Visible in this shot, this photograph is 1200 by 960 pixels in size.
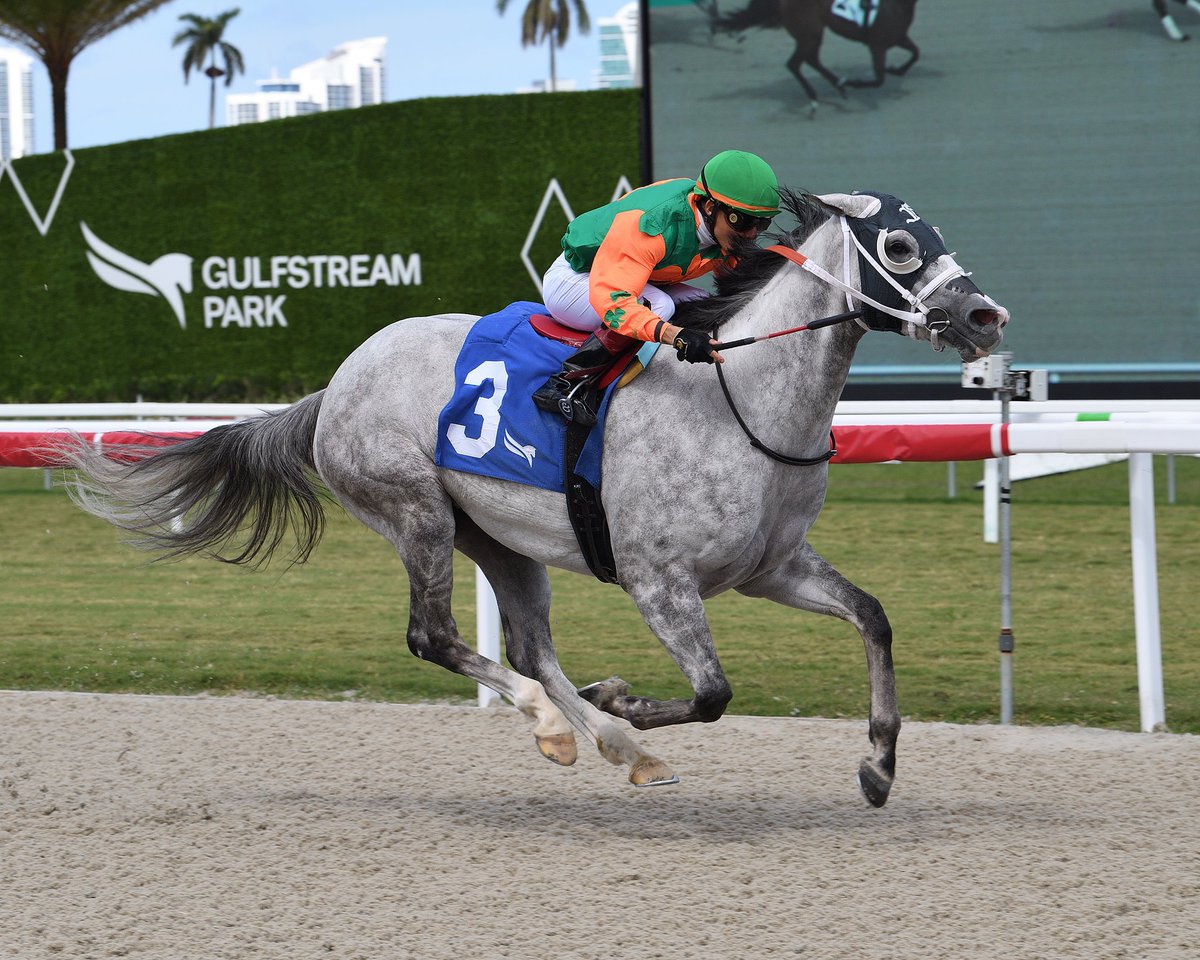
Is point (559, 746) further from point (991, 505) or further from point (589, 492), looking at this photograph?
point (991, 505)

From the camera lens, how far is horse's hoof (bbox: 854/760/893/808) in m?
3.70

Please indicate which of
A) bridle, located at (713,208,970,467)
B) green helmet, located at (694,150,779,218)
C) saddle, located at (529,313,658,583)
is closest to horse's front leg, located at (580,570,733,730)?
saddle, located at (529,313,658,583)

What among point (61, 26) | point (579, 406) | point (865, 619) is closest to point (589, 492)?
point (579, 406)

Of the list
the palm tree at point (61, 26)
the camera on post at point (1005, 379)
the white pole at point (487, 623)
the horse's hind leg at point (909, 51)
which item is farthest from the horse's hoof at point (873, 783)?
the palm tree at point (61, 26)

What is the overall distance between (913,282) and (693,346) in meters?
0.51

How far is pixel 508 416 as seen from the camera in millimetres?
3852

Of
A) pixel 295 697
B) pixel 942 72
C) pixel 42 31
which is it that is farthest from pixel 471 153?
pixel 295 697

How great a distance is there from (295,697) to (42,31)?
21.0 meters

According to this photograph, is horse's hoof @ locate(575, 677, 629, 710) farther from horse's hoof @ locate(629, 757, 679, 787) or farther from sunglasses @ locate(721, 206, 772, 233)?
sunglasses @ locate(721, 206, 772, 233)

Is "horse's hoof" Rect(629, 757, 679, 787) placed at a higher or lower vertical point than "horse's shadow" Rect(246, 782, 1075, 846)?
higher

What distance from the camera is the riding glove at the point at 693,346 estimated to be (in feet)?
11.5

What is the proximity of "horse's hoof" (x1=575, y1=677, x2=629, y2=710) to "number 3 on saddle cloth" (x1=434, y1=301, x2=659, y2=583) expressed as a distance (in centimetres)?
26

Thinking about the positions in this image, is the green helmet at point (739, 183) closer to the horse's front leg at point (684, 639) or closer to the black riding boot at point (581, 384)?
the black riding boot at point (581, 384)

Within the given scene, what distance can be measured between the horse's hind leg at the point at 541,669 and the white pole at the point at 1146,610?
166 centimetres
